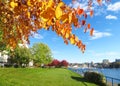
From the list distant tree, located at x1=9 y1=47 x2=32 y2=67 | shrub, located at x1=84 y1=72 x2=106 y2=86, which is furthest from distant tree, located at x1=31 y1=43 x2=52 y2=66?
shrub, located at x1=84 y1=72 x2=106 y2=86

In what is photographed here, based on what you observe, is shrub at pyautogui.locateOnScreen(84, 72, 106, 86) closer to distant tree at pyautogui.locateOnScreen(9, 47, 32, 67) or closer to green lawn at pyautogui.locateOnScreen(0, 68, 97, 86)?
green lawn at pyautogui.locateOnScreen(0, 68, 97, 86)

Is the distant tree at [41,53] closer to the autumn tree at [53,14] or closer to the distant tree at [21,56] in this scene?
the distant tree at [21,56]

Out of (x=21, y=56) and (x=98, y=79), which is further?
(x=21, y=56)

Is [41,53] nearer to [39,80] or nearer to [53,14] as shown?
[39,80]

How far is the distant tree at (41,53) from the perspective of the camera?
139 metres

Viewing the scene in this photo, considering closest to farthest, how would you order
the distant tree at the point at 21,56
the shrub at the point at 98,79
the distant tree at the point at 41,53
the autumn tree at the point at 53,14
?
1. the autumn tree at the point at 53,14
2. the shrub at the point at 98,79
3. the distant tree at the point at 21,56
4. the distant tree at the point at 41,53

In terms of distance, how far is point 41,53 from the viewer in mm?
140625

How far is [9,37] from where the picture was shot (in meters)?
12.4

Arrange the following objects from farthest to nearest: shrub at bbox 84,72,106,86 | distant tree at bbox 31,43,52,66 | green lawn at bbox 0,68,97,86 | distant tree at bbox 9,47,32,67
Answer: distant tree at bbox 31,43,52,66 < distant tree at bbox 9,47,32,67 < shrub at bbox 84,72,106,86 < green lawn at bbox 0,68,97,86

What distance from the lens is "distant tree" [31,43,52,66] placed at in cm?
13868

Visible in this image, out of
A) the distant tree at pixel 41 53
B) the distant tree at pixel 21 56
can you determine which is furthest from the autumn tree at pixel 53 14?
the distant tree at pixel 41 53

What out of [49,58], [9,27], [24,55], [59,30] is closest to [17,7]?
[59,30]

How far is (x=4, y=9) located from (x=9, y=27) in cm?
337

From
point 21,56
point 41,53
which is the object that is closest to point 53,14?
point 21,56
